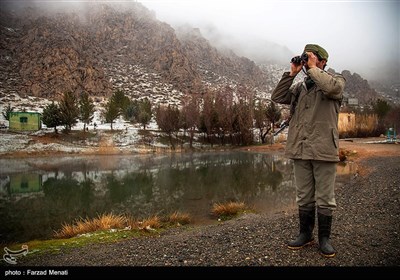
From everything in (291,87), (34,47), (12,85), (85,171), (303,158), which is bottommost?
(85,171)

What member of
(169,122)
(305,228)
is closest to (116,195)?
(305,228)

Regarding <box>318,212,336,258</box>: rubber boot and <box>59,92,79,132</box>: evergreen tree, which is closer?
Answer: <box>318,212,336,258</box>: rubber boot

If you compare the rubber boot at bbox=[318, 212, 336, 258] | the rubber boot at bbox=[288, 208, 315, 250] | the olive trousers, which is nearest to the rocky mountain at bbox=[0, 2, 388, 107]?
the olive trousers

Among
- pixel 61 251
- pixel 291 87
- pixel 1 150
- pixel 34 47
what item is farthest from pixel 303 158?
pixel 34 47

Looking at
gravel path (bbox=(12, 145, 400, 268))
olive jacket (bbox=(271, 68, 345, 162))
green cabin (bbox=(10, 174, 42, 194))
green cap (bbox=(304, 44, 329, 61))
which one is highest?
green cap (bbox=(304, 44, 329, 61))

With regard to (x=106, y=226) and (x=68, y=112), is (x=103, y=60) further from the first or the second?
(x=106, y=226)

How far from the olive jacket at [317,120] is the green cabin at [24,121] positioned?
50570 mm

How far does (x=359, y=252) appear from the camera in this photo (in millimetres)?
3711

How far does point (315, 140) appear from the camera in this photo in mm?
3521

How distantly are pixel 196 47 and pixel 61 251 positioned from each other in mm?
Answer: 205368

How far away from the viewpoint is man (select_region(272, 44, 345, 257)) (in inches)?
136

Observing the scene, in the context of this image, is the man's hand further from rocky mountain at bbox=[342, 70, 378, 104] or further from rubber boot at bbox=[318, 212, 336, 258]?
rocky mountain at bbox=[342, 70, 378, 104]

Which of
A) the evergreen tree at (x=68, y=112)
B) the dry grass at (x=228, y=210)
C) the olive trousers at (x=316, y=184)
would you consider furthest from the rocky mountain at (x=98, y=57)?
the olive trousers at (x=316, y=184)

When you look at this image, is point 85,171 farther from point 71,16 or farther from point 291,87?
point 71,16
